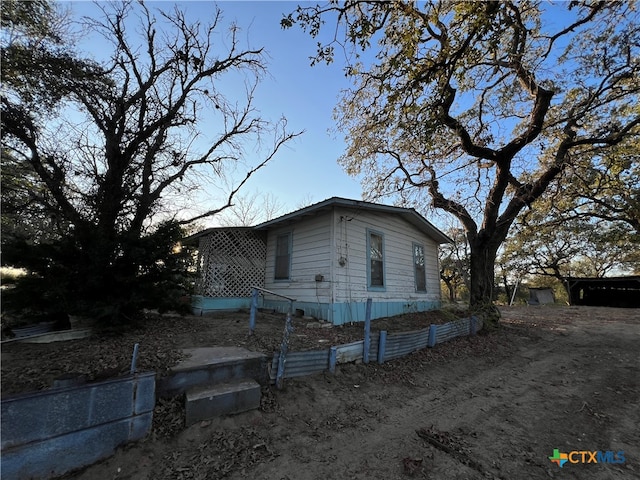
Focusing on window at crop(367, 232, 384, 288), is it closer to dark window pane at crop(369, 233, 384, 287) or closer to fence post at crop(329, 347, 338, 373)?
dark window pane at crop(369, 233, 384, 287)

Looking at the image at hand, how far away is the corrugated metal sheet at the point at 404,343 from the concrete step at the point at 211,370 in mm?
2456

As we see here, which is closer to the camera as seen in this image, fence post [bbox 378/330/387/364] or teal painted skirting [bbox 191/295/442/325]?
fence post [bbox 378/330/387/364]


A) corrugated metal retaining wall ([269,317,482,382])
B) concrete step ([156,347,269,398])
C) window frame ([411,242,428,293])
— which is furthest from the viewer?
window frame ([411,242,428,293])

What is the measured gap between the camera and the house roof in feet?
23.0

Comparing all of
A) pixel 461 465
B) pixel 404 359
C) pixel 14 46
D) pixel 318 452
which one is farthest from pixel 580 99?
pixel 14 46

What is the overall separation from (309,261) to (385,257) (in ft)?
7.95

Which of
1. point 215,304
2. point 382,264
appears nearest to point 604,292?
point 382,264

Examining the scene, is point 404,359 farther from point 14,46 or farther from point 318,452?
point 14,46

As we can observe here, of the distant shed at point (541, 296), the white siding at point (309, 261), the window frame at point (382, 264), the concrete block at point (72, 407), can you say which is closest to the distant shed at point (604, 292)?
the distant shed at point (541, 296)

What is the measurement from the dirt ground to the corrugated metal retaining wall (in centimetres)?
14

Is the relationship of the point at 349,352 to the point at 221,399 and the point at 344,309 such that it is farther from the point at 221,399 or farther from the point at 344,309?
the point at 344,309

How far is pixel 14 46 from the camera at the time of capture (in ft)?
19.3

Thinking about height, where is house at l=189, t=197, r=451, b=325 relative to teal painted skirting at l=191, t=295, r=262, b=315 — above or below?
above

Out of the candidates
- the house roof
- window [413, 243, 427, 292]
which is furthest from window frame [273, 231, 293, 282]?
window [413, 243, 427, 292]
